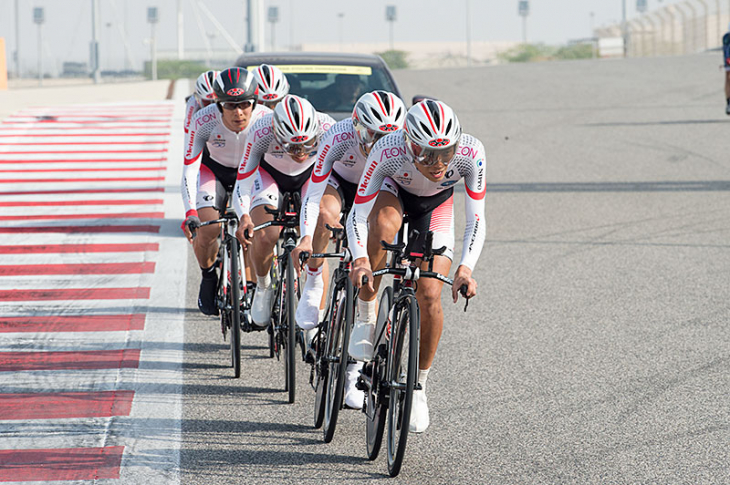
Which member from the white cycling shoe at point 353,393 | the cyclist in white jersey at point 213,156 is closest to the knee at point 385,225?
the white cycling shoe at point 353,393

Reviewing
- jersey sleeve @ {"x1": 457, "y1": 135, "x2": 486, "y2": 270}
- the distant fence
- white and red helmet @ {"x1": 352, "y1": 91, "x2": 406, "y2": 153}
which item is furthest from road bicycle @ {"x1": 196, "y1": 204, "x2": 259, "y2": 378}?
the distant fence

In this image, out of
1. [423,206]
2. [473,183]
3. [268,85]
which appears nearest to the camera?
[473,183]

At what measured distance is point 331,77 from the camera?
1072 cm

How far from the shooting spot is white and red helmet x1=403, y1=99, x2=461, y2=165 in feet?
15.9

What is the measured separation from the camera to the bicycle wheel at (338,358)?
5.18 meters

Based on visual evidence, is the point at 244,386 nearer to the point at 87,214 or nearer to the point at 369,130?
the point at 369,130

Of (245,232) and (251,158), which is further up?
(251,158)

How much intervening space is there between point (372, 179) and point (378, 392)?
3.93 ft

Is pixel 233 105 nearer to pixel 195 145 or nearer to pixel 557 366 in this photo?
pixel 195 145

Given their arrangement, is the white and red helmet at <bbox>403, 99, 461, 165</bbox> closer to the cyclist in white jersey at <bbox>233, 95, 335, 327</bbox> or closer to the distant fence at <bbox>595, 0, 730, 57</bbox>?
the cyclist in white jersey at <bbox>233, 95, 335, 327</bbox>

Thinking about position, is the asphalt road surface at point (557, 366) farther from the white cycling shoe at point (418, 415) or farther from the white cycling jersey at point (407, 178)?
the white cycling jersey at point (407, 178)

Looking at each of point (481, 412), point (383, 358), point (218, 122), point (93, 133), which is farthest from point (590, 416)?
point (93, 133)

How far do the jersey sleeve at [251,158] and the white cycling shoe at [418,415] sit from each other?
2.21 m

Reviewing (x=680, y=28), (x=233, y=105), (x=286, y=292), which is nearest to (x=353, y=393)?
(x=286, y=292)
